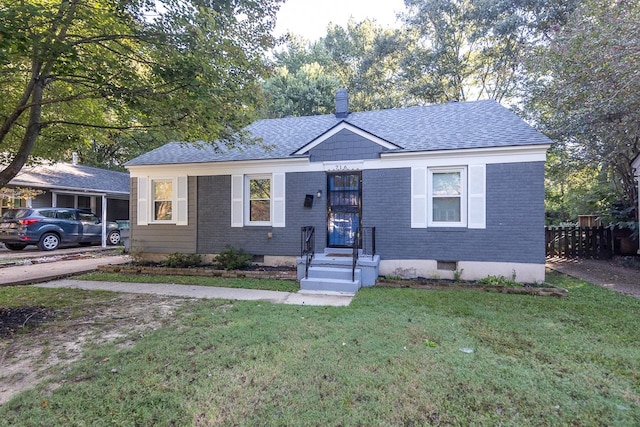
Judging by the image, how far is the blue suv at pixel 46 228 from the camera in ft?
37.6

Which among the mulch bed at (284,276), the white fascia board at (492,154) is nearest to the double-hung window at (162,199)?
the mulch bed at (284,276)

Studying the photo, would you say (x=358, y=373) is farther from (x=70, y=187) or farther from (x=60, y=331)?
(x=70, y=187)

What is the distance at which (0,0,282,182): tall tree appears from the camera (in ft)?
13.5

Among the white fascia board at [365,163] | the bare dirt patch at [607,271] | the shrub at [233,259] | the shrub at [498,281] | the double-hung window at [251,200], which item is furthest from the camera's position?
the double-hung window at [251,200]

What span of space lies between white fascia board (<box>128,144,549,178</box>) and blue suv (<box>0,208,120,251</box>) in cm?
529

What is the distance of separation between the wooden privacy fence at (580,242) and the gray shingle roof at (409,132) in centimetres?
548

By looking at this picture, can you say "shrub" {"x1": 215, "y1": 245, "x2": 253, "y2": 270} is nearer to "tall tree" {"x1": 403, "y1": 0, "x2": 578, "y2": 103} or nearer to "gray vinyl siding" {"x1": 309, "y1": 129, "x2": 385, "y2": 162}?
"gray vinyl siding" {"x1": 309, "y1": 129, "x2": 385, "y2": 162}

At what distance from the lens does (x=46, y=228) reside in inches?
468

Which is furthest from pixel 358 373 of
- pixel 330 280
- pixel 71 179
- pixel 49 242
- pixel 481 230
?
pixel 71 179

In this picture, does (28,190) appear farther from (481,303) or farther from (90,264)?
(481,303)

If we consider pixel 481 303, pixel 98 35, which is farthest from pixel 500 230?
pixel 98 35

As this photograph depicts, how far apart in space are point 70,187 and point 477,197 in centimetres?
1600

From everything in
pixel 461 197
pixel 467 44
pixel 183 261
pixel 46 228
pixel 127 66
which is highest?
pixel 467 44

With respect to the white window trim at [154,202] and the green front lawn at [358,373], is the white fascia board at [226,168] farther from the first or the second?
the green front lawn at [358,373]
